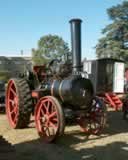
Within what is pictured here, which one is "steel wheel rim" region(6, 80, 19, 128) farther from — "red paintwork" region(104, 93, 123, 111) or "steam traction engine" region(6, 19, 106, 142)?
"red paintwork" region(104, 93, 123, 111)

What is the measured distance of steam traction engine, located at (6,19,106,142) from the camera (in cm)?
726

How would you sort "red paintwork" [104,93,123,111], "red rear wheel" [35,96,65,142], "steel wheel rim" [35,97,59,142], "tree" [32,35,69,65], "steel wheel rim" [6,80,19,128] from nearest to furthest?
"red rear wheel" [35,96,65,142] < "steel wheel rim" [35,97,59,142] < "steel wheel rim" [6,80,19,128] < "red paintwork" [104,93,123,111] < "tree" [32,35,69,65]

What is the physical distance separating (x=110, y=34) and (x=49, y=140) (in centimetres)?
2430

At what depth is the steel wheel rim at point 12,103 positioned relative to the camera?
28.3 ft

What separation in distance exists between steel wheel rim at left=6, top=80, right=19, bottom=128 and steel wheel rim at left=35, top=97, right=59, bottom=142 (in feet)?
A: 3.69

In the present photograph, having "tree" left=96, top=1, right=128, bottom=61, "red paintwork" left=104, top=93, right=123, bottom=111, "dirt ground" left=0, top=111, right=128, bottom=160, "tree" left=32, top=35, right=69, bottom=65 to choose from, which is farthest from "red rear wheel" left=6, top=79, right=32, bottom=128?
"tree" left=32, top=35, right=69, bottom=65

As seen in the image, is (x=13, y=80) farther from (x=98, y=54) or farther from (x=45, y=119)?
(x=98, y=54)

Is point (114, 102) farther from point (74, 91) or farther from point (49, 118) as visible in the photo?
point (49, 118)

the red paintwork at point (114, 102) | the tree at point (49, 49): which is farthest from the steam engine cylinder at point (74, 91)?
the tree at point (49, 49)

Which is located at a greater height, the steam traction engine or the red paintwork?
the steam traction engine

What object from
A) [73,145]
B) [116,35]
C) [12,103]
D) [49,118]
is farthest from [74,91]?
[116,35]

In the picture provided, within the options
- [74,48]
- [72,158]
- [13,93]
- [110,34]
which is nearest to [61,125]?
[72,158]

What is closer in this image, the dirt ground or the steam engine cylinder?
the dirt ground

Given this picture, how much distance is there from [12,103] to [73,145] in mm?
2788
